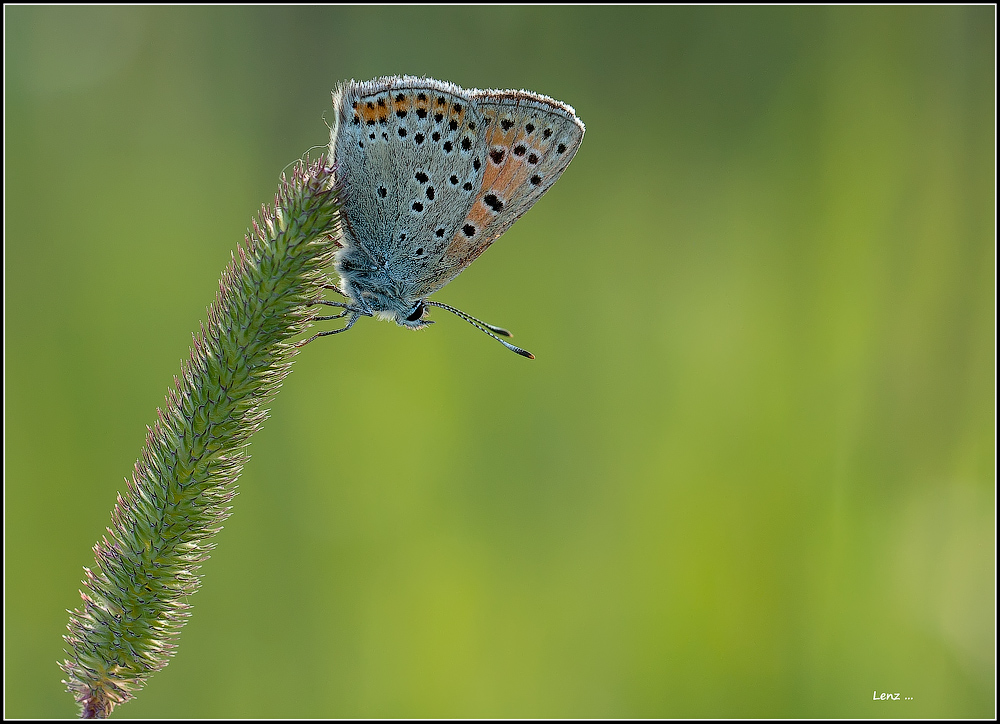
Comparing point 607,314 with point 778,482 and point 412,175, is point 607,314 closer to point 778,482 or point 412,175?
point 778,482

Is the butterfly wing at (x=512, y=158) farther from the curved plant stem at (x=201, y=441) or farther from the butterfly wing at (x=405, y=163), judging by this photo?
the curved plant stem at (x=201, y=441)

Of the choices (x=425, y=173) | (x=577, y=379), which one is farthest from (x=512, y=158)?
(x=577, y=379)

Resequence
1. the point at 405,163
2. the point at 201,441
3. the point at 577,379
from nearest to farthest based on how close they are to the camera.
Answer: the point at 201,441 → the point at 405,163 → the point at 577,379

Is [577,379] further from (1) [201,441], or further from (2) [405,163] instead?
(1) [201,441]

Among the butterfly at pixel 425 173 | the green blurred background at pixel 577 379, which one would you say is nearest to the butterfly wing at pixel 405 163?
the butterfly at pixel 425 173

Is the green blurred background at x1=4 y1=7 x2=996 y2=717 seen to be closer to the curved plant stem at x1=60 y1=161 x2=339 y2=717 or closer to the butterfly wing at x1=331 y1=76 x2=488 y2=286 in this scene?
the butterfly wing at x1=331 y1=76 x2=488 y2=286

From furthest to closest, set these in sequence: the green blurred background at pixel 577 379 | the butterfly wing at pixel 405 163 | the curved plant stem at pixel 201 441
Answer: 1. the green blurred background at pixel 577 379
2. the butterfly wing at pixel 405 163
3. the curved plant stem at pixel 201 441
